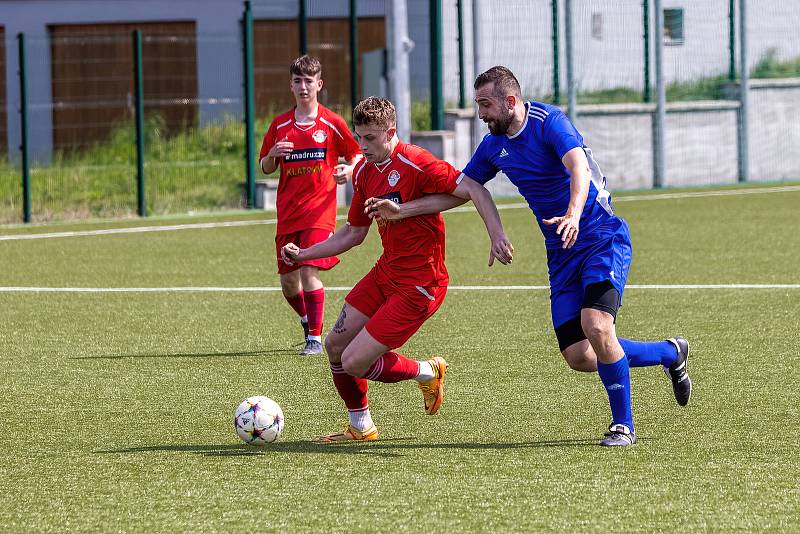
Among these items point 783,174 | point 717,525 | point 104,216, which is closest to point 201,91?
point 104,216

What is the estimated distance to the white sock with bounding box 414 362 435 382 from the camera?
679 cm

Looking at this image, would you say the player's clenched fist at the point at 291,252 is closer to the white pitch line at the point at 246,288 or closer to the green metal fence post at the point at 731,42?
the white pitch line at the point at 246,288

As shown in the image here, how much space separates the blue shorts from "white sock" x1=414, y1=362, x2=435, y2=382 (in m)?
0.68

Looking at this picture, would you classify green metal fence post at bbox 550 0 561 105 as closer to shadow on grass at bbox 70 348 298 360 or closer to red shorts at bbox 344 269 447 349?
shadow on grass at bbox 70 348 298 360

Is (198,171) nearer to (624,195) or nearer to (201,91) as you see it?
(201,91)

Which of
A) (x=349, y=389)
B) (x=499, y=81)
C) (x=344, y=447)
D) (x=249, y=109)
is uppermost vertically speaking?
(x=249, y=109)

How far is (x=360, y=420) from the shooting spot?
655cm

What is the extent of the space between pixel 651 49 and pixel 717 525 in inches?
825

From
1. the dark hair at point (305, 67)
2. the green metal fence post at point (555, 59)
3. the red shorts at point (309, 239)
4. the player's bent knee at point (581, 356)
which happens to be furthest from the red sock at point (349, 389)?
the green metal fence post at point (555, 59)

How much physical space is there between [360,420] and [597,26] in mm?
18834

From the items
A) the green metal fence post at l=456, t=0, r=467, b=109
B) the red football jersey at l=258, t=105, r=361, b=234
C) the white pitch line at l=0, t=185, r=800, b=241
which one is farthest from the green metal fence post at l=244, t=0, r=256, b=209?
the red football jersey at l=258, t=105, r=361, b=234

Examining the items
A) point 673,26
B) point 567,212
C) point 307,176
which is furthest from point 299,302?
point 673,26

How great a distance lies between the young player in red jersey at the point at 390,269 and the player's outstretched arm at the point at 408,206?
0.19 feet

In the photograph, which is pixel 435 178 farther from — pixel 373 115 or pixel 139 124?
pixel 139 124
